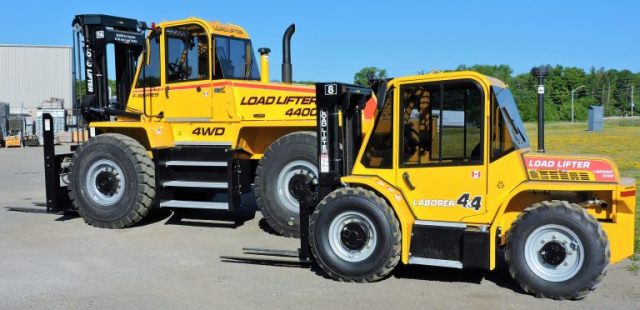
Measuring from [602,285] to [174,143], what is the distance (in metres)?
6.65

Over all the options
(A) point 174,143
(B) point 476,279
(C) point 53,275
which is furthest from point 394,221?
(A) point 174,143

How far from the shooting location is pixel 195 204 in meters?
9.52

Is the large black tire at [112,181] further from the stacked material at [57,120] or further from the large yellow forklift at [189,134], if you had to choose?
the stacked material at [57,120]

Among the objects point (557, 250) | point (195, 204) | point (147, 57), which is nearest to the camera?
point (557, 250)

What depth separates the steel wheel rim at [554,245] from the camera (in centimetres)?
572

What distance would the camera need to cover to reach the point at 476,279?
264 inches

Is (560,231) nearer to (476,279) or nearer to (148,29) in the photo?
(476,279)

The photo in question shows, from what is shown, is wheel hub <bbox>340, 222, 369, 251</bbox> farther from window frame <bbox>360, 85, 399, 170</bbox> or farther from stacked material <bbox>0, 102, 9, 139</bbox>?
stacked material <bbox>0, 102, 9, 139</bbox>

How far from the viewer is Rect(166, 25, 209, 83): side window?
9.73 meters

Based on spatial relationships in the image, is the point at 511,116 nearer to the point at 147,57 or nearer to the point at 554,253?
the point at 554,253

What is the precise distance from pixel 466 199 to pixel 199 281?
9.83 feet

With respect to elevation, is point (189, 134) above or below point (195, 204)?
above

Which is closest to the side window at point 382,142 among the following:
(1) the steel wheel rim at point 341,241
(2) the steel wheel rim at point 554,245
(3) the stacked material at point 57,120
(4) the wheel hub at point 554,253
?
(1) the steel wheel rim at point 341,241

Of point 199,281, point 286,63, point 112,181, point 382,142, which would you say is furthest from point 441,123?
point 112,181
